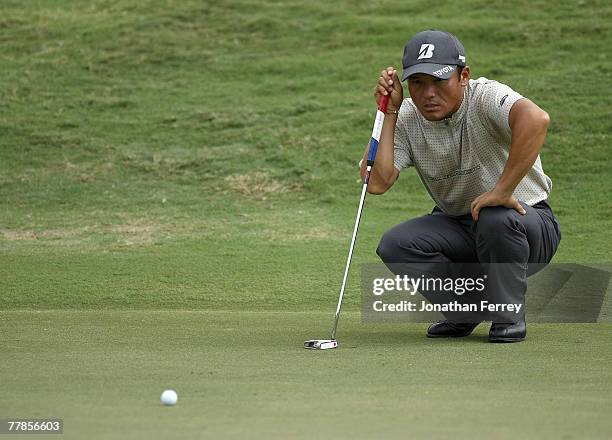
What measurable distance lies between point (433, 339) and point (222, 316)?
4.55ft

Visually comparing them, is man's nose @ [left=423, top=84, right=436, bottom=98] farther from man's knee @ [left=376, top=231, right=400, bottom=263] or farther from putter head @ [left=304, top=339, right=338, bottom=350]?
putter head @ [left=304, top=339, right=338, bottom=350]

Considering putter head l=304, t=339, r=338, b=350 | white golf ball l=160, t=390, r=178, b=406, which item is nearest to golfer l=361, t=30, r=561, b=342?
putter head l=304, t=339, r=338, b=350

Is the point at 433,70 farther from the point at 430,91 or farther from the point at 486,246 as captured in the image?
the point at 486,246

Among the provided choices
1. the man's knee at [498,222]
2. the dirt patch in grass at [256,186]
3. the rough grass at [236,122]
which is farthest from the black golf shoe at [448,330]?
the dirt patch in grass at [256,186]

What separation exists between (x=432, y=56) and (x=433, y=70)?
2.9 inches

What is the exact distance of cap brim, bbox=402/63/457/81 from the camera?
4.79 metres

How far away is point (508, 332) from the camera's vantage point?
486 centimetres

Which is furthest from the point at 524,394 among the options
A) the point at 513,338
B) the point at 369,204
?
the point at 369,204

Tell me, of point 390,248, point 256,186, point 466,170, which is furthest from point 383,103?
point 256,186

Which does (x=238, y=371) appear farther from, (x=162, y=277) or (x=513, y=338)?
(x=162, y=277)

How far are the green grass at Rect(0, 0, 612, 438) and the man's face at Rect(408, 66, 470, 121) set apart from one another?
1.04m

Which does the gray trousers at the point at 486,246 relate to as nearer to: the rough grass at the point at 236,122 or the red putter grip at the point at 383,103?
the red putter grip at the point at 383,103

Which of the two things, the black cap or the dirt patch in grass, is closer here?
the black cap

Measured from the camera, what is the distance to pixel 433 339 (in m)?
5.11
